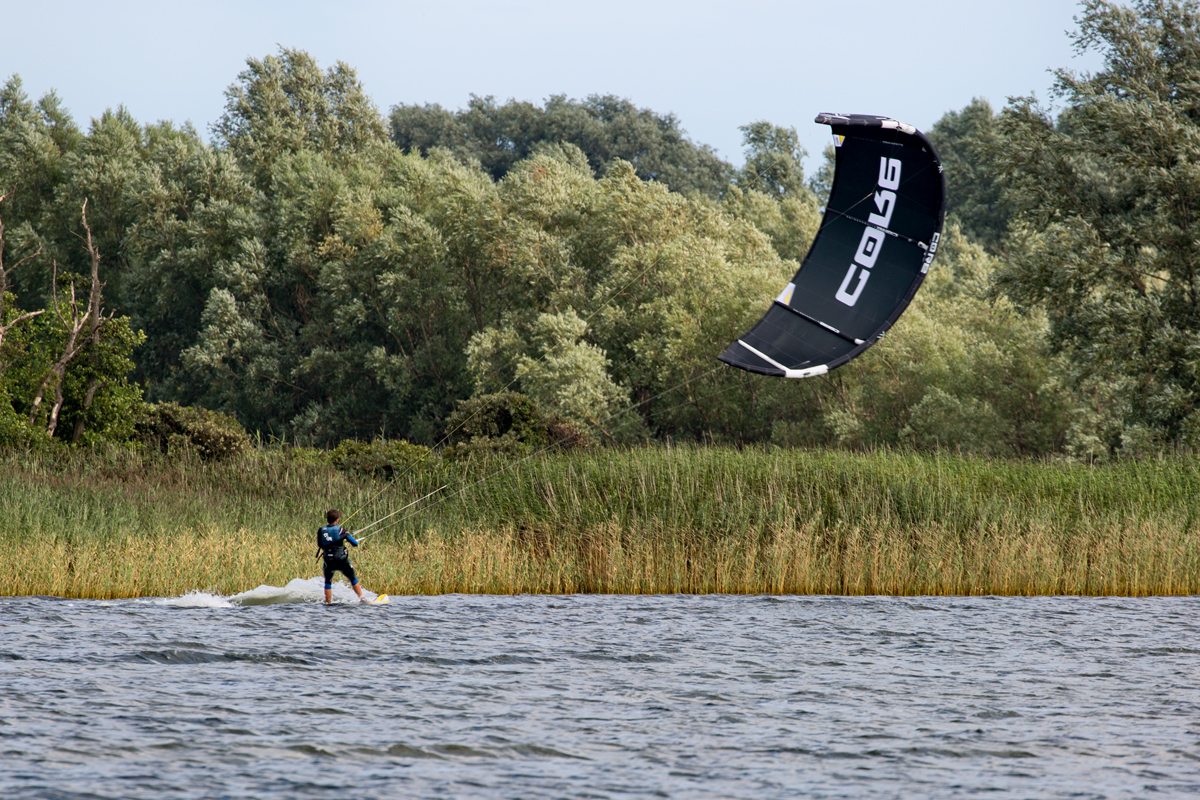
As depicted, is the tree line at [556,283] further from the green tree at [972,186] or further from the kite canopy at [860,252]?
the kite canopy at [860,252]

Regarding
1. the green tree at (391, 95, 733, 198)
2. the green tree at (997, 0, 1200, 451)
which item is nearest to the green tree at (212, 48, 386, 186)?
the green tree at (391, 95, 733, 198)

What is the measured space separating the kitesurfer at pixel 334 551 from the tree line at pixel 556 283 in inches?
496

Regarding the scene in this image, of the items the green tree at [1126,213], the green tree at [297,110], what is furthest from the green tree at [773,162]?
the green tree at [1126,213]

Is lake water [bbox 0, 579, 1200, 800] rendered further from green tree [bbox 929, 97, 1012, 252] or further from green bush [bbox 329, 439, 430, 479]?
green tree [bbox 929, 97, 1012, 252]

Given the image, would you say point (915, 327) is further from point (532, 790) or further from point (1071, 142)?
point (532, 790)

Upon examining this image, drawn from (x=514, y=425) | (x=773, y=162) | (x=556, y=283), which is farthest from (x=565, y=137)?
(x=514, y=425)

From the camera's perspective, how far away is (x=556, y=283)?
42.9 meters

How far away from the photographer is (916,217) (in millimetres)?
16000

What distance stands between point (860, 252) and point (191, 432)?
16944 mm

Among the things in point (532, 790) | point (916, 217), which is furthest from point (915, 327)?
point (532, 790)

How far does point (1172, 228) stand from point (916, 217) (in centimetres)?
1391

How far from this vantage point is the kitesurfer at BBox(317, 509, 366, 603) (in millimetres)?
13961

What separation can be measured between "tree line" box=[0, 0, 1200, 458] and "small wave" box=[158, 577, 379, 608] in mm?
12180

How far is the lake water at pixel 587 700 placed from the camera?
25.6 feet
